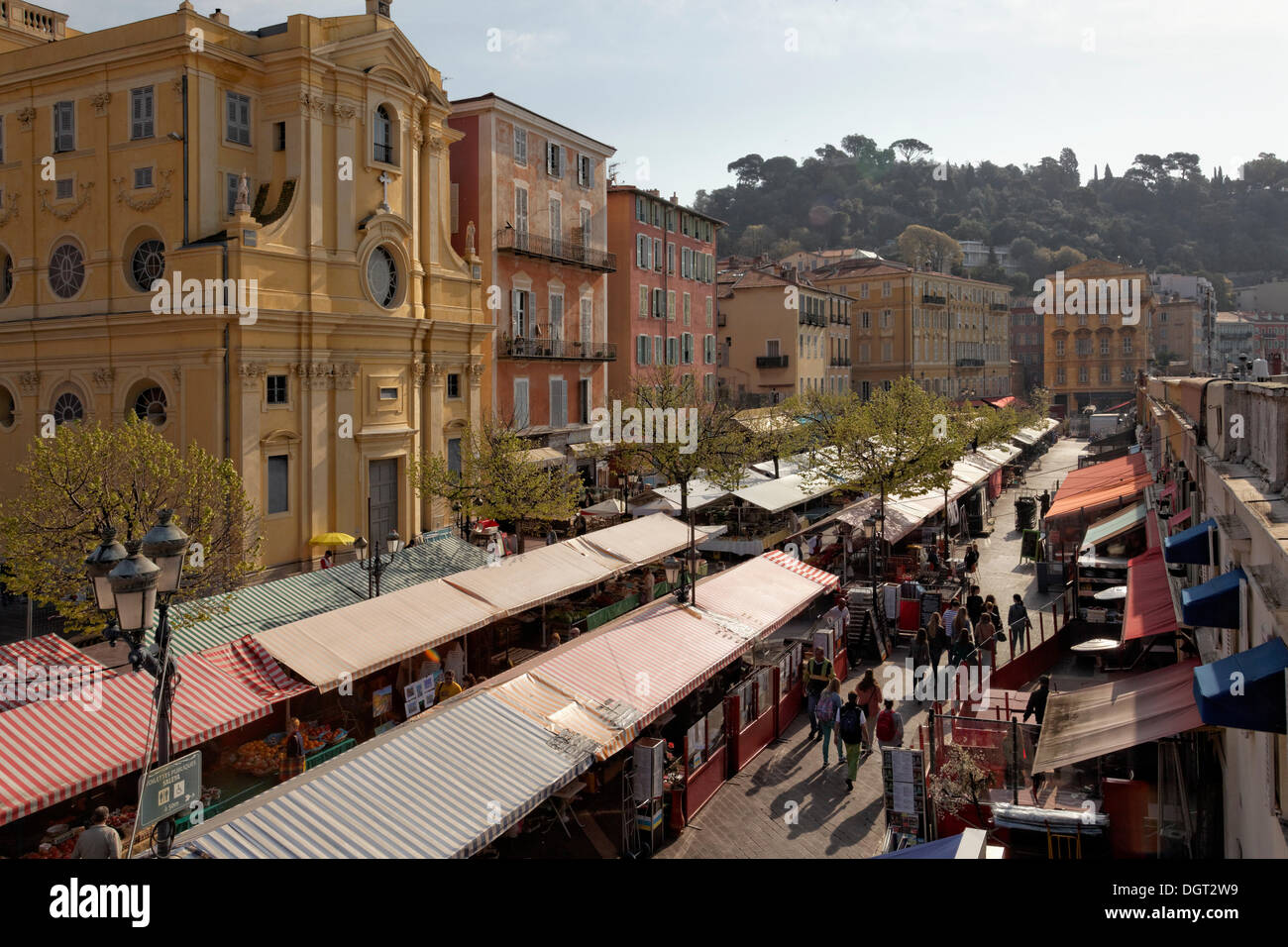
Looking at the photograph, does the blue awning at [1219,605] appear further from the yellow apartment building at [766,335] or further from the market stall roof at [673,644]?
the yellow apartment building at [766,335]

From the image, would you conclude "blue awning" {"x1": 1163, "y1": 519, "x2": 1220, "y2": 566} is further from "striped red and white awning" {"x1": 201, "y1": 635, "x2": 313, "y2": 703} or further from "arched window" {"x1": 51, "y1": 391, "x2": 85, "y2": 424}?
"arched window" {"x1": 51, "y1": 391, "x2": 85, "y2": 424}

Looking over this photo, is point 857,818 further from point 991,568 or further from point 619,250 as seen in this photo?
point 619,250

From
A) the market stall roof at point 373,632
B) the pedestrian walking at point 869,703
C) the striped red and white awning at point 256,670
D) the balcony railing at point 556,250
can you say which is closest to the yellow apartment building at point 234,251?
the balcony railing at point 556,250

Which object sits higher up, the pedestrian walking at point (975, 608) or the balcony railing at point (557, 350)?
the balcony railing at point (557, 350)

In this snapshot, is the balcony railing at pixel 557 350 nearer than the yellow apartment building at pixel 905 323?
Yes

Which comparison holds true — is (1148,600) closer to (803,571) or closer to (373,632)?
(803,571)

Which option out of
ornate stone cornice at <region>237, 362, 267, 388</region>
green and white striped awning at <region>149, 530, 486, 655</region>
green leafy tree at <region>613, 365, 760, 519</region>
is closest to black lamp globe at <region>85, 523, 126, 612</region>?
green and white striped awning at <region>149, 530, 486, 655</region>

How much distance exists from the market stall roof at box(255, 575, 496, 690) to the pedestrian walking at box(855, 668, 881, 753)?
6.94m

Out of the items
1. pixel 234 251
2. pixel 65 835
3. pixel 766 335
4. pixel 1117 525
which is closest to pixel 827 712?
pixel 65 835

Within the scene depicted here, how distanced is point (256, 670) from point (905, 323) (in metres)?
76.8

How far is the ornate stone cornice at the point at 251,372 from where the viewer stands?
26495 mm

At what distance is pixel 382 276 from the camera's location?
3127 cm

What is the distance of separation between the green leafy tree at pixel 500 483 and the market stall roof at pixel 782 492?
18.6ft

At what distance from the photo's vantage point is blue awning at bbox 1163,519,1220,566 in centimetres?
1170
